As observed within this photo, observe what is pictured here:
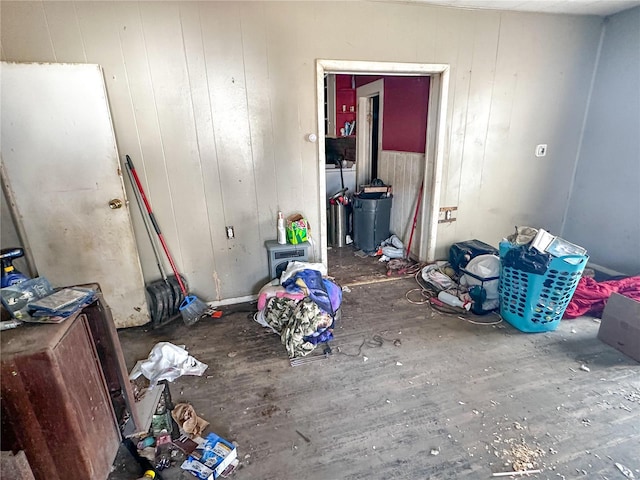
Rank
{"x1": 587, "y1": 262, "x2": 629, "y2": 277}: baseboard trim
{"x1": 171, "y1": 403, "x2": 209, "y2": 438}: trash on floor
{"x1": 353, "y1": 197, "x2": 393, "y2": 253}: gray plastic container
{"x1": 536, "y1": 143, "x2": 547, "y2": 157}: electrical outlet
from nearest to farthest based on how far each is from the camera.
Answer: {"x1": 171, "y1": 403, "x2": 209, "y2": 438}: trash on floor < {"x1": 587, "y1": 262, "x2": 629, "y2": 277}: baseboard trim < {"x1": 536, "y1": 143, "x2": 547, "y2": 157}: electrical outlet < {"x1": 353, "y1": 197, "x2": 393, "y2": 253}: gray plastic container

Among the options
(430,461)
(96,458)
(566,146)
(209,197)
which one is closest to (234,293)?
(209,197)

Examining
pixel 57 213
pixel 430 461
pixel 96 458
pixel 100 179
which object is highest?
pixel 100 179

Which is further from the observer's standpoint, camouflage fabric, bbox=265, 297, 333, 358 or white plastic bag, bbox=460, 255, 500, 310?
white plastic bag, bbox=460, 255, 500, 310

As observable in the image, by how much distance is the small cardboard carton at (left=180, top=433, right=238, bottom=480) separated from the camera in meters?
1.44

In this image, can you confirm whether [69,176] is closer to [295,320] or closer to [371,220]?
[295,320]

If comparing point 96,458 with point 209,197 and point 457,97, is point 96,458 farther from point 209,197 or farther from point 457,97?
point 457,97

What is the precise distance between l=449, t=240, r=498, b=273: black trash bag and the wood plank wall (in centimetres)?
19

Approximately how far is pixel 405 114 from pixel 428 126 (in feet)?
2.15

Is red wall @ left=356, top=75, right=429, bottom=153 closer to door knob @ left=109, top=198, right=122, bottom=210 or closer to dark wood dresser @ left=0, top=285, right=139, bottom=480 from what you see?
door knob @ left=109, top=198, right=122, bottom=210

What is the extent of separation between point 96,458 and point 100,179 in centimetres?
184

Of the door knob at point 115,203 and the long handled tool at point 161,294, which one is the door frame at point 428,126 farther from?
the door knob at point 115,203

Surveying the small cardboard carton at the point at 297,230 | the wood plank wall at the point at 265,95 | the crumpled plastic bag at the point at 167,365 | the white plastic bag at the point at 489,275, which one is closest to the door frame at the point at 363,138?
the wood plank wall at the point at 265,95

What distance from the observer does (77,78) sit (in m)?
2.13

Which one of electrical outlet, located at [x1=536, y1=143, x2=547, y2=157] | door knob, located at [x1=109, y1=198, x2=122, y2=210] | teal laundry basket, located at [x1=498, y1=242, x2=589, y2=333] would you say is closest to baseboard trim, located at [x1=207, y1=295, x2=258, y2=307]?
door knob, located at [x1=109, y1=198, x2=122, y2=210]
